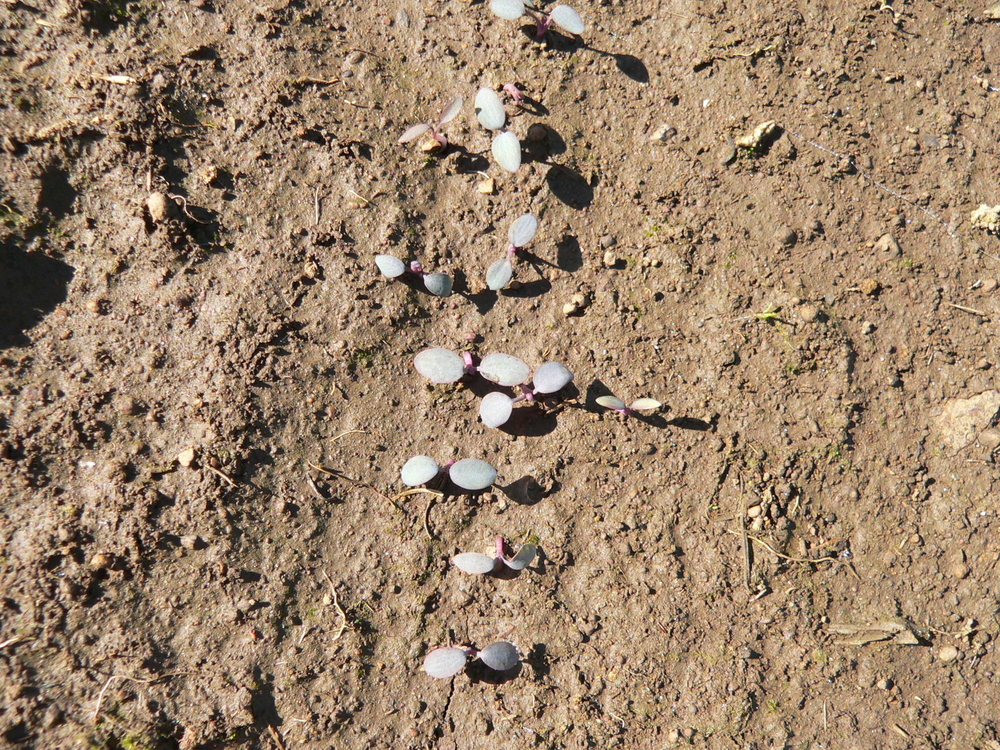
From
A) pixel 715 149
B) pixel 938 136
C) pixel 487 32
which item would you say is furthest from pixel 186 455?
pixel 938 136

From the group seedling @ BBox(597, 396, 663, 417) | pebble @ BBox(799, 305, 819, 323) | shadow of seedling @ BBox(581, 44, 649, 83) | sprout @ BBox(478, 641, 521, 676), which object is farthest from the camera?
shadow of seedling @ BBox(581, 44, 649, 83)

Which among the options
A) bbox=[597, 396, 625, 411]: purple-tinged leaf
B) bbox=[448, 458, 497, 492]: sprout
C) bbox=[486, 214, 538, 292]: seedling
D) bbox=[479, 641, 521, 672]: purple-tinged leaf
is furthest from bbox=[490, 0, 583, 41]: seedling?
bbox=[479, 641, 521, 672]: purple-tinged leaf

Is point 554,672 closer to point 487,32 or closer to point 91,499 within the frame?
point 91,499

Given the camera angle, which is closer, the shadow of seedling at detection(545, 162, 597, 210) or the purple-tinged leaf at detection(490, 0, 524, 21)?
the purple-tinged leaf at detection(490, 0, 524, 21)

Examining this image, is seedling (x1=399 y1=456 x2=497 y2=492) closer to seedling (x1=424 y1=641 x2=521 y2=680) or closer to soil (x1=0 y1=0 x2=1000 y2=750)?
soil (x1=0 y1=0 x2=1000 y2=750)

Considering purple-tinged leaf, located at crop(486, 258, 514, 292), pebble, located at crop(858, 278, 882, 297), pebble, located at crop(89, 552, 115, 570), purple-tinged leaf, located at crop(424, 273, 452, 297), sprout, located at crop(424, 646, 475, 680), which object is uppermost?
pebble, located at crop(858, 278, 882, 297)

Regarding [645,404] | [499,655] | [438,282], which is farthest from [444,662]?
[438,282]
